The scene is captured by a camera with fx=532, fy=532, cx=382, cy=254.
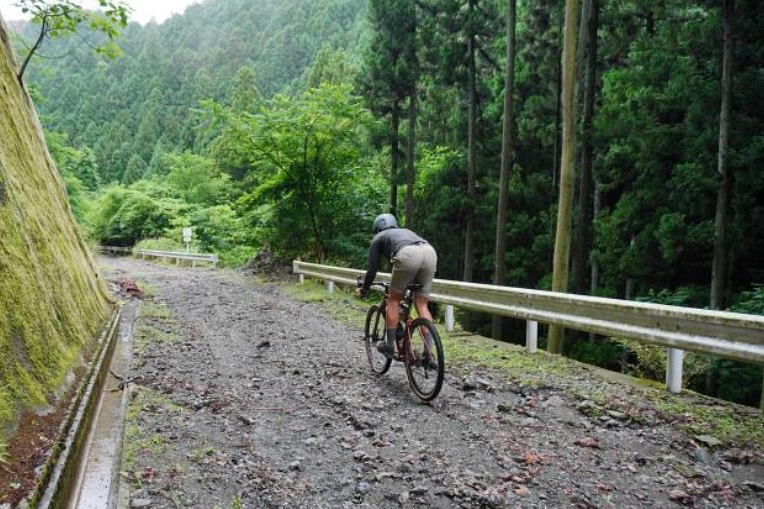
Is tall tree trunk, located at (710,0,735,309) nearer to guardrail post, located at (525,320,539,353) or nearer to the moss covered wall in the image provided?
guardrail post, located at (525,320,539,353)

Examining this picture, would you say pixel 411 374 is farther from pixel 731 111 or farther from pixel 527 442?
pixel 731 111

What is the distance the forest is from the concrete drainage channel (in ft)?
13.8

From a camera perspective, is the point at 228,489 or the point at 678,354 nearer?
the point at 228,489

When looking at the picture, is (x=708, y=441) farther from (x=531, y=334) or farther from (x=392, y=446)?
(x=531, y=334)

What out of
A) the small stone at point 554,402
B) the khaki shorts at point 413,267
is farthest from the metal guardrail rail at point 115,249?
the small stone at point 554,402

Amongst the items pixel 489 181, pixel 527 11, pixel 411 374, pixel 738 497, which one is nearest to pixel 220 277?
pixel 489 181

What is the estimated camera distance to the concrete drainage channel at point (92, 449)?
115 inches

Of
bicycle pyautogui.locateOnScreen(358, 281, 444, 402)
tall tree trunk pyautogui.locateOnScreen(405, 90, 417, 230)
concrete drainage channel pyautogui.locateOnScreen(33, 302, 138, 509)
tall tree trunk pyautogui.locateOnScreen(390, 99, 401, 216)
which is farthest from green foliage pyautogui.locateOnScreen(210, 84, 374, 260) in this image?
concrete drainage channel pyautogui.locateOnScreen(33, 302, 138, 509)

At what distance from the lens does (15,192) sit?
488 cm

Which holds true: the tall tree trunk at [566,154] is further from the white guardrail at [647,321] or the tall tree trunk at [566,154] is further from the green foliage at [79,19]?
the green foliage at [79,19]

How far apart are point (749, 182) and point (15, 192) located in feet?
58.1

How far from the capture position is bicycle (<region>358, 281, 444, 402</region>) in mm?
5344

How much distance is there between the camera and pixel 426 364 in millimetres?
5445

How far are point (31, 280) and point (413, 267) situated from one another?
3.53 metres
